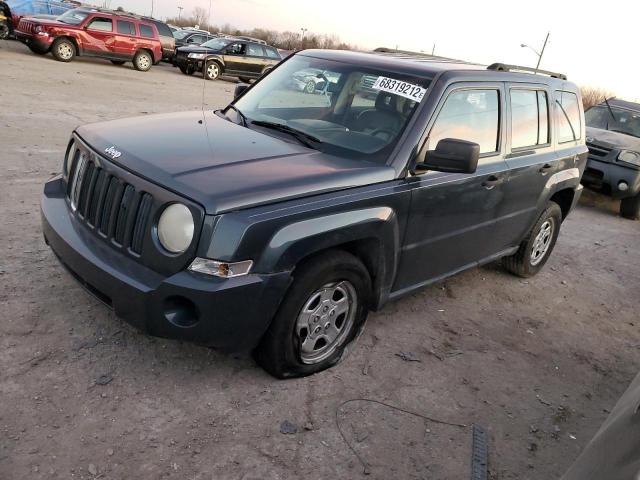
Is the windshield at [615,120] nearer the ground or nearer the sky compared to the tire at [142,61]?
nearer the sky

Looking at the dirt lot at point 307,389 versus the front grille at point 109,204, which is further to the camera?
the front grille at point 109,204

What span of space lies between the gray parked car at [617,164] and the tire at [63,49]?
51.8ft

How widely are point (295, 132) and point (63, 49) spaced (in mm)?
17405

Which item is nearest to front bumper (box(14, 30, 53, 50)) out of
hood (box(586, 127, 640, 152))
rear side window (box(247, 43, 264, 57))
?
rear side window (box(247, 43, 264, 57))

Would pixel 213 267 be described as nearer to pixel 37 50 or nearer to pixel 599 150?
pixel 599 150

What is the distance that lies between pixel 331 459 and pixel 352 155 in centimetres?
177

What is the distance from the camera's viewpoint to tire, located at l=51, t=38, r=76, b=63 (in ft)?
59.2

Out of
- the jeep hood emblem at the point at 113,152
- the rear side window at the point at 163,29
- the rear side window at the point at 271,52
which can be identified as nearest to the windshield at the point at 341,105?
the jeep hood emblem at the point at 113,152

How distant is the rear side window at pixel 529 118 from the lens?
450cm

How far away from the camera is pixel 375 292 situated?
359 cm

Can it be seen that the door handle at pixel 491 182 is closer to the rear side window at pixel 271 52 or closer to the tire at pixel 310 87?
the tire at pixel 310 87

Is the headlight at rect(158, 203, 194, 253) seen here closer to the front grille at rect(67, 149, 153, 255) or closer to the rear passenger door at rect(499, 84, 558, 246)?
the front grille at rect(67, 149, 153, 255)

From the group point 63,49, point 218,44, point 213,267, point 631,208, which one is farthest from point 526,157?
point 218,44

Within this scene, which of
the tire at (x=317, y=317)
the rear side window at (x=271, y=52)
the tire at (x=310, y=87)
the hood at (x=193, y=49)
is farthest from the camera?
the rear side window at (x=271, y=52)
